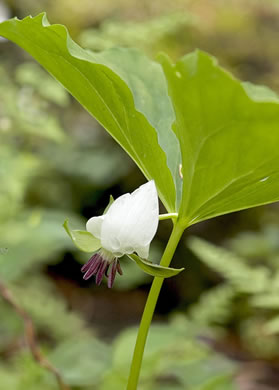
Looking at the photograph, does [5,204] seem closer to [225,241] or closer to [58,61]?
[58,61]

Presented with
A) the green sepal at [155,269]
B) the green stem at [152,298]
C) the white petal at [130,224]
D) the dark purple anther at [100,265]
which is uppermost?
the white petal at [130,224]

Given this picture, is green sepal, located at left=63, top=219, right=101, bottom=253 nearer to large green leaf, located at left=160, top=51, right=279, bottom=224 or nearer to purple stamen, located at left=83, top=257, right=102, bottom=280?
purple stamen, located at left=83, top=257, right=102, bottom=280

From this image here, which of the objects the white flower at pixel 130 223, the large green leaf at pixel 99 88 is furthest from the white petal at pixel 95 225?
the large green leaf at pixel 99 88

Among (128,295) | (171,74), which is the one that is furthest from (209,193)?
(128,295)

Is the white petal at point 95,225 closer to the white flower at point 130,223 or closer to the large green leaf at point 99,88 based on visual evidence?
the white flower at point 130,223

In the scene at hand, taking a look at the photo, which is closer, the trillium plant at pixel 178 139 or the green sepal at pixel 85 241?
the trillium plant at pixel 178 139

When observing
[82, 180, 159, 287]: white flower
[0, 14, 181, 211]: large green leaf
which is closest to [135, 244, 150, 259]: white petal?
[82, 180, 159, 287]: white flower
